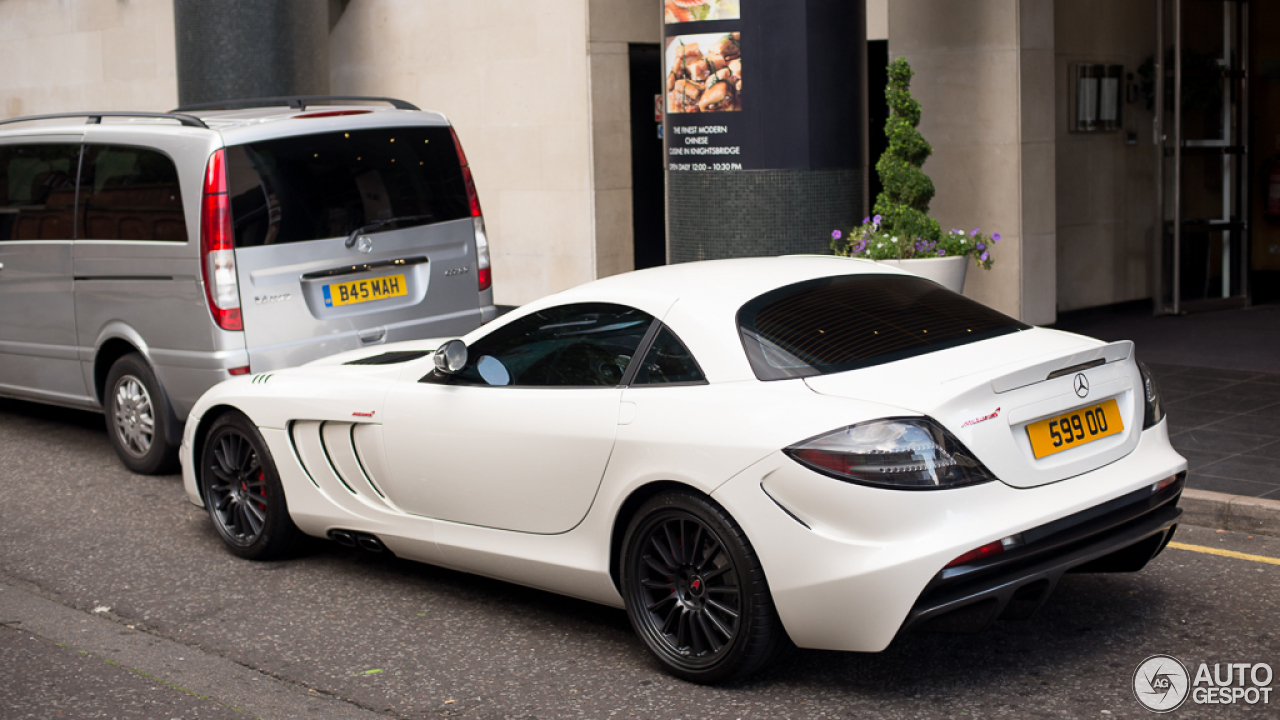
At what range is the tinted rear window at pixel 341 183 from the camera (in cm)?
738

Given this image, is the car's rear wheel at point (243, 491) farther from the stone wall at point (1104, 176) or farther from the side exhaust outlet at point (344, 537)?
the stone wall at point (1104, 176)

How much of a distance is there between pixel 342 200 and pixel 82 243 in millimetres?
1658

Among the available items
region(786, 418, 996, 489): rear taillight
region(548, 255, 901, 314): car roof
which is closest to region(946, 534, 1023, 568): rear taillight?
region(786, 418, 996, 489): rear taillight

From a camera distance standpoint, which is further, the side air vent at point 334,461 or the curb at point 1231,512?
the curb at point 1231,512

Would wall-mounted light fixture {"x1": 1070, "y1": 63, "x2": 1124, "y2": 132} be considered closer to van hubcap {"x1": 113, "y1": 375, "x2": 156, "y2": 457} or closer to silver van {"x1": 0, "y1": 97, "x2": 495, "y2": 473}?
silver van {"x1": 0, "y1": 97, "x2": 495, "y2": 473}

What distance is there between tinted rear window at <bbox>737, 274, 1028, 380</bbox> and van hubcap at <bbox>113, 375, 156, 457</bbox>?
447 cm

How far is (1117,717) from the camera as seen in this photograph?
4.09m

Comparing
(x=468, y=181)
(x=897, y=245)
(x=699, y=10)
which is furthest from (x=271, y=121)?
(x=897, y=245)

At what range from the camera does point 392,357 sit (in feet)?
20.4

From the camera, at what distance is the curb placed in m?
6.02

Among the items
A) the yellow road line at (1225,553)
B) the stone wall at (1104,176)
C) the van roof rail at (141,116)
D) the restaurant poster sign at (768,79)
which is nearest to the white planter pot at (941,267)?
the restaurant poster sign at (768,79)

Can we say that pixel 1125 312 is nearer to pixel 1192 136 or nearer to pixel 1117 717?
pixel 1192 136

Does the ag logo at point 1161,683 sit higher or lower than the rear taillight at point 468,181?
lower

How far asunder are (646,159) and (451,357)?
8.98 metres
